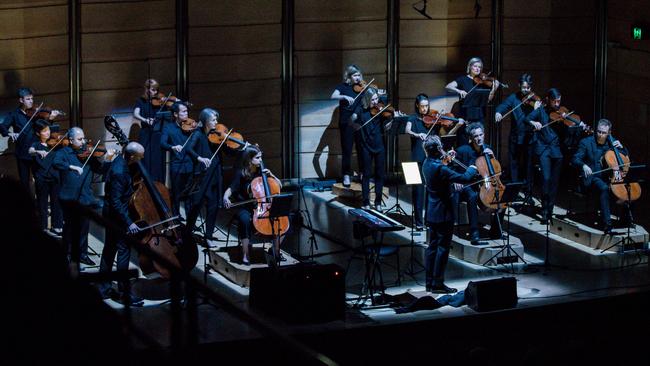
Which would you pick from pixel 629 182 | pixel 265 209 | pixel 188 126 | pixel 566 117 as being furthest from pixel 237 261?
pixel 566 117

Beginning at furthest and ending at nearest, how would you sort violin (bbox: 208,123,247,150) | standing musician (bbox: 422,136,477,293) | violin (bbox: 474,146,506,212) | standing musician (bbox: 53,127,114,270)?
violin (bbox: 208,123,247,150) → violin (bbox: 474,146,506,212) → standing musician (bbox: 53,127,114,270) → standing musician (bbox: 422,136,477,293)

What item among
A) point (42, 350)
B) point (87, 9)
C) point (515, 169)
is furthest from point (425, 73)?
point (42, 350)

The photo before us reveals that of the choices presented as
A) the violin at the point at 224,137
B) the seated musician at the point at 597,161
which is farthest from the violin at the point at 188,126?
the seated musician at the point at 597,161

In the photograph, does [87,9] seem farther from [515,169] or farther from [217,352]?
[217,352]

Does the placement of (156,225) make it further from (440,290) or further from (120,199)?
(440,290)

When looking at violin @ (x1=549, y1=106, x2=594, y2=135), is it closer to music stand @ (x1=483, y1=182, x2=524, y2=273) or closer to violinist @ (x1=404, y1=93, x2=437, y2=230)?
violinist @ (x1=404, y1=93, x2=437, y2=230)

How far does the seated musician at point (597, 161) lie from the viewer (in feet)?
42.5

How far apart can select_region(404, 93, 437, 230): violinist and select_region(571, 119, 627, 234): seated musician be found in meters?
1.71

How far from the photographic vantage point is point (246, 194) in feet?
36.9

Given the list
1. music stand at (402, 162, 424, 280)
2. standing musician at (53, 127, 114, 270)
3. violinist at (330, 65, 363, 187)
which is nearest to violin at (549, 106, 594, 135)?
violinist at (330, 65, 363, 187)

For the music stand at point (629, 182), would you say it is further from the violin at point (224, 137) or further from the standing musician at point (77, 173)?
the standing musician at point (77, 173)

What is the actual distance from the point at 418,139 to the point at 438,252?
2.66 metres

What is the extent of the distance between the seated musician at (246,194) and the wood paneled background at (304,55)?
3147mm

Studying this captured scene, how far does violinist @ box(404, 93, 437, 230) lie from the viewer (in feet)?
43.5
